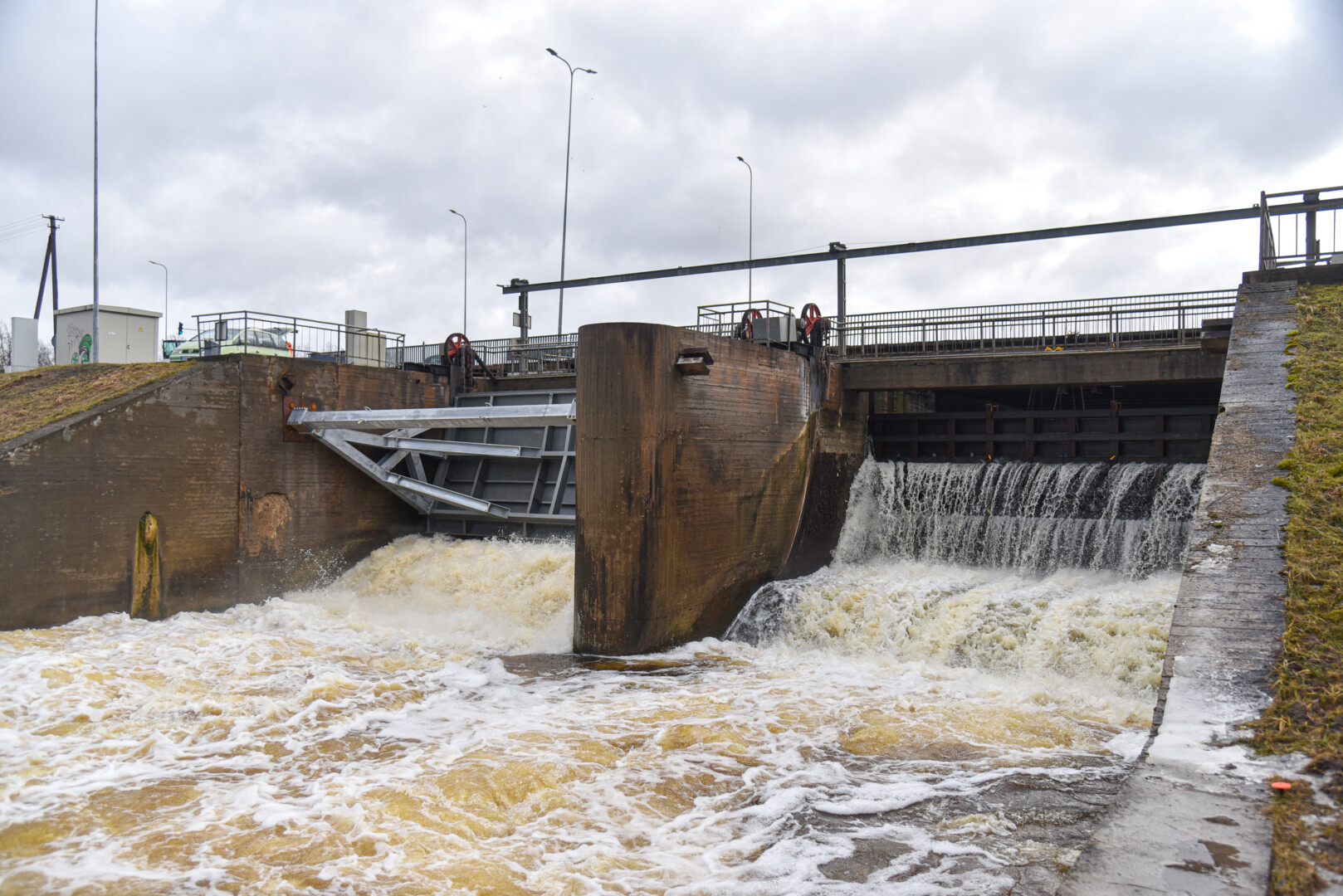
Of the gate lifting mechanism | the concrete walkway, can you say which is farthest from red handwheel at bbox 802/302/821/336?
the concrete walkway

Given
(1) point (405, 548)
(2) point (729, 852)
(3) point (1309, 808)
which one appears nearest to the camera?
(3) point (1309, 808)

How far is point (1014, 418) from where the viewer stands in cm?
1552

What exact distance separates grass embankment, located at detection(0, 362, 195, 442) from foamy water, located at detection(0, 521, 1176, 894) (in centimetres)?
321

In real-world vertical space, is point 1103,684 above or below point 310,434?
below

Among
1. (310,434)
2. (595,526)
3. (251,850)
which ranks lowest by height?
(251,850)

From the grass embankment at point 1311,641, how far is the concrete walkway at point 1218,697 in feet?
0.26

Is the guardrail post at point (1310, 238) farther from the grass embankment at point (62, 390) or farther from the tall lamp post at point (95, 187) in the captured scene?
the tall lamp post at point (95, 187)

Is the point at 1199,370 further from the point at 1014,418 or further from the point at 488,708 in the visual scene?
the point at 488,708

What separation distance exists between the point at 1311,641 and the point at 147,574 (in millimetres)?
13849

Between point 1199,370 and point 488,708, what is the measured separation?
35.3 feet

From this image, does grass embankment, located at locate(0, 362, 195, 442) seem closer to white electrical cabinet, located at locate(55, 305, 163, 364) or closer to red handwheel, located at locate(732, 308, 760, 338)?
white electrical cabinet, located at locate(55, 305, 163, 364)

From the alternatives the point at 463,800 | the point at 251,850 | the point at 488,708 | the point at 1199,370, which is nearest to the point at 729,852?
the point at 463,800

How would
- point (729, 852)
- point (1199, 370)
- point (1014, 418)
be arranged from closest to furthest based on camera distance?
point (729, 852) < point (1199, 370) < point (1014, 418)

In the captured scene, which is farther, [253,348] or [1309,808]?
[253,348]
